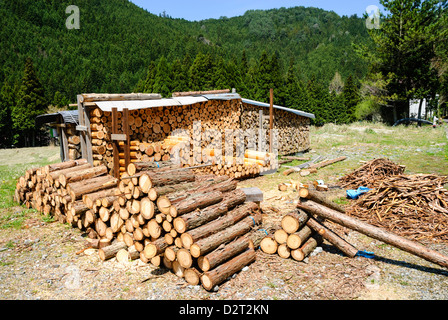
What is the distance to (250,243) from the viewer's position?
197 inches

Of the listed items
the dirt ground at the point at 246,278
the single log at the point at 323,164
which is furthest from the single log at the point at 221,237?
the single log at the point at 323,164

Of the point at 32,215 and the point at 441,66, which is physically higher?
the point at 441,66

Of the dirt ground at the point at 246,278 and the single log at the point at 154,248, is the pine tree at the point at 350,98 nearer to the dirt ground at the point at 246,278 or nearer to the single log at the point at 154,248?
the dirt ground at the point at 246,278

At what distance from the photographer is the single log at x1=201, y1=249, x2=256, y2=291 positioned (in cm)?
409

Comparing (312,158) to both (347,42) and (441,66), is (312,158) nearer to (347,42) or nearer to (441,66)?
(441,66)

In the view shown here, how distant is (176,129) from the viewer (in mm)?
10422

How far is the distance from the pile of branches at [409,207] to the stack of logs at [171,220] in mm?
2817

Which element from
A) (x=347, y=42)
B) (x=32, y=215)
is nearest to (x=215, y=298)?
(x=32, y=215)

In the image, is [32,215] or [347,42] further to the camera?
[347,42]

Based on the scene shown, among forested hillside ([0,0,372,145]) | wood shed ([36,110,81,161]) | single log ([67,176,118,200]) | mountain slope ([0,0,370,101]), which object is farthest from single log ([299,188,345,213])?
mountain slope ([0,0,370,101])

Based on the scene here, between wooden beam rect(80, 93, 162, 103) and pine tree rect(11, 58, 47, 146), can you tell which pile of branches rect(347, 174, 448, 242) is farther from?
pine tree rect(11, 58, 47, 146)

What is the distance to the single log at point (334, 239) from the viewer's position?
16.1ft
